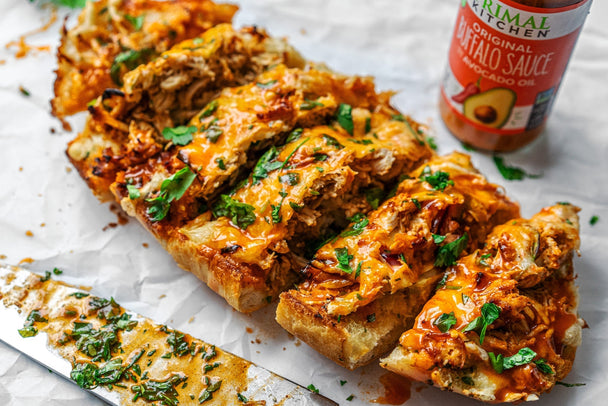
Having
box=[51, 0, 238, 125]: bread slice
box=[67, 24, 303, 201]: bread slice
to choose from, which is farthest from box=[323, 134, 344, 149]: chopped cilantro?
box=[51, 0, 238, 125]: bread slice

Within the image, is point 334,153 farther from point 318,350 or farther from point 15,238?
point 15,238

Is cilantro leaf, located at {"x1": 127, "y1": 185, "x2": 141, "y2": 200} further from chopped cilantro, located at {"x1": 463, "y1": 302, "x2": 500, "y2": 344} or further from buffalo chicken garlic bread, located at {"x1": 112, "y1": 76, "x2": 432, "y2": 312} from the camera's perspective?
chopped cilantro, located at {"x1": 463, "y1": 302, "x2": 500, "y2": 344}

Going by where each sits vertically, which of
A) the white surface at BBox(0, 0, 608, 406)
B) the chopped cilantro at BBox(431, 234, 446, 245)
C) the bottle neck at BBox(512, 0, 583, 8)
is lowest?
the white surface at BBox(0, 0, 608, 406)

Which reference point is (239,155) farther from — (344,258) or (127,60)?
(127,60)

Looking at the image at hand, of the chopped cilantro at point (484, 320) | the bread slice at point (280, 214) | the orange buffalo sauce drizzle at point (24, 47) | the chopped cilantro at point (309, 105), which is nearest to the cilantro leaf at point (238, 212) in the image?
the bread slice at point (280, 214)

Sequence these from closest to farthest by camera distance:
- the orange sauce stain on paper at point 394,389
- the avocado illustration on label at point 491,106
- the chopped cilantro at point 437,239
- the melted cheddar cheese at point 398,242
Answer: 1. the melted cheddar cheese at point 398,242
2. the chopped cilantro at point 437,239
3. the orange sauce stain on paper at point 394,389
4. the avocado illustration on label at point 491,106

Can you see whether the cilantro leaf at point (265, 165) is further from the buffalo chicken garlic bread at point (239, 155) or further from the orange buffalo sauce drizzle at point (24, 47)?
the orange buffalo sauce drizzle at point (24, 47)

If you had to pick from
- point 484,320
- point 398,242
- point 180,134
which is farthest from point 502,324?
point 180,134
